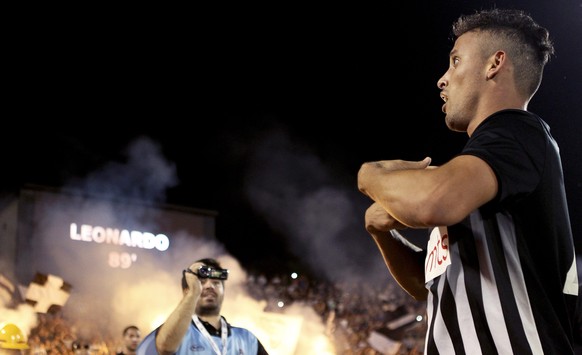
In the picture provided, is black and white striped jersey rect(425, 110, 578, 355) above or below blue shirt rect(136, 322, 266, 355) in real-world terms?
below

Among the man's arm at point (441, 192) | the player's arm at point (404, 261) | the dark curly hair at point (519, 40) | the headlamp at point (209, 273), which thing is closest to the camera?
the man's arm at point (441, 192)

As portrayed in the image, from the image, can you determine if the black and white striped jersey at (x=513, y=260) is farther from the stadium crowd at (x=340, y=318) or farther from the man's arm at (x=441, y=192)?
the stadium crowd at (x=340, y=318)

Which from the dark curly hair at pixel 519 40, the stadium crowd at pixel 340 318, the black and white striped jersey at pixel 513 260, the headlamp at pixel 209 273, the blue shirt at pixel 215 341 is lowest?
the black and white striped jersey at pixel 513 260

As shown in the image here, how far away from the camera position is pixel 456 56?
2389mm

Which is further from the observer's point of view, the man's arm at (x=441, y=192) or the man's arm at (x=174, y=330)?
the man's arm at (x=174, y=330)

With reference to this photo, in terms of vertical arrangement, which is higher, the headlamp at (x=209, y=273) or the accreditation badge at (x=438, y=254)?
the headlamp at (x=209, y=273)

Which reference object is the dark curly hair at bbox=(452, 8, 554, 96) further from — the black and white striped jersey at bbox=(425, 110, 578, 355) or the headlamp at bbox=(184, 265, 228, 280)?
the headlamp at bbox=(184, 265, 228, 280)

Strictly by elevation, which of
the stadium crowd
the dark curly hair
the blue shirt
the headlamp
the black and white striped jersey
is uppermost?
the stadium crowd

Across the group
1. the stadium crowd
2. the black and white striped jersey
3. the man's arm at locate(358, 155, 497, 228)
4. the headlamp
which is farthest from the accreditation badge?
the stadium crowd

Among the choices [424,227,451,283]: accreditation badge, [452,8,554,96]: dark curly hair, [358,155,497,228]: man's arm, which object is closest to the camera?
[358,155,497,228]: man's arm

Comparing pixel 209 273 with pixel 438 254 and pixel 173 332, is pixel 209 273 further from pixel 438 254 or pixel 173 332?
pixel 438 254

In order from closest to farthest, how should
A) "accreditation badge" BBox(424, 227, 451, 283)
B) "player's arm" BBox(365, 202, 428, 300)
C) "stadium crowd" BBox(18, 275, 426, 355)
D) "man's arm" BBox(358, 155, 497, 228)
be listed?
1. "man's arm" BBox(358, 155, 497, 228)
2. "accreditation badge" BBox(424, 227, 451, 283)
3. "player's arm" BBox(365, 202, 428, 300)
4. "stadium crowd" BBox(18, 275, 426, 355)

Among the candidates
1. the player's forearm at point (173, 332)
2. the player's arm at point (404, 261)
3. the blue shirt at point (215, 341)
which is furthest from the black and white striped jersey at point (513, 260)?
the blue shirt at point (215, 341)

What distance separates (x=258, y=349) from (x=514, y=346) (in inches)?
183
